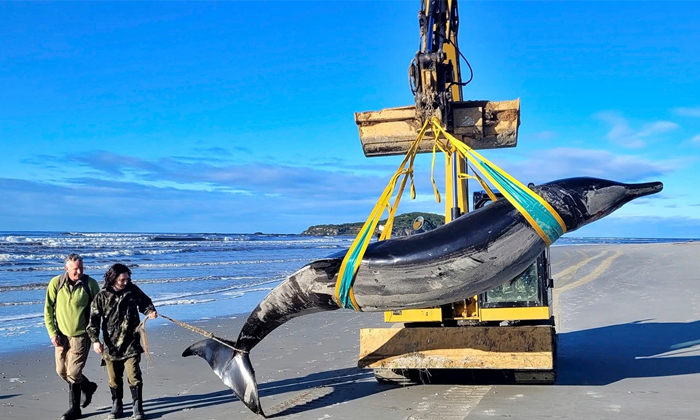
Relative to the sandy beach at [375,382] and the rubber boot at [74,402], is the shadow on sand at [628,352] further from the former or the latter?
the rubber boot at [74,402]

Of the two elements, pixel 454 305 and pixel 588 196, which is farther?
pixel 454 305

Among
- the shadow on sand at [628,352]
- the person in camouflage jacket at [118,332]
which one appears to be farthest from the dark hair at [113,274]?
the shadow on sand at [628,352]

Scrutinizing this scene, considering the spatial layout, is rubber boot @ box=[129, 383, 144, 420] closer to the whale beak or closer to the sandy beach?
the sandy beach

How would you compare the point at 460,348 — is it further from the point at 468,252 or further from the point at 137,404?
the point at 137,404

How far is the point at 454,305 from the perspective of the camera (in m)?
8.18

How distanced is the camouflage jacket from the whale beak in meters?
4.73

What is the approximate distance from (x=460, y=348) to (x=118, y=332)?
3.71 metres

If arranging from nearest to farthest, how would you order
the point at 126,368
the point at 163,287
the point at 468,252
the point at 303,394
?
the point at 468,252 → the point at 126,368 → the point at 303,394 → the point at 163,287

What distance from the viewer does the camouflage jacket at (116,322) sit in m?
6.89

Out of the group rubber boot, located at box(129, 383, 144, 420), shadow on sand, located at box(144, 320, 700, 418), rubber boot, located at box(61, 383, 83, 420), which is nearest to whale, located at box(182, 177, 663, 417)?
shadow on sand, located at box(144, 320, 700, 418)

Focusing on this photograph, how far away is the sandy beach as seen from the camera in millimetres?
6965

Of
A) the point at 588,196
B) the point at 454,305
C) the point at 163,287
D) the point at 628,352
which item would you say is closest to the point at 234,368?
the point at 454,305

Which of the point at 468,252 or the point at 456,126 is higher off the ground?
the point at 456,126

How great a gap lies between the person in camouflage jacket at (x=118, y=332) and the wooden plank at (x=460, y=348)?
2495mm
